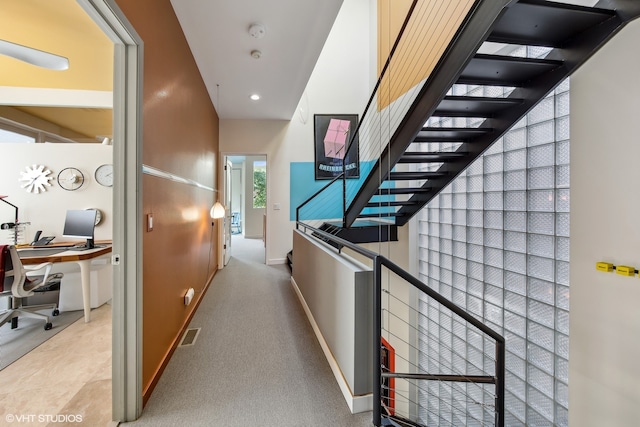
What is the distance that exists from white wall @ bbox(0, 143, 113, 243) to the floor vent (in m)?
2.00

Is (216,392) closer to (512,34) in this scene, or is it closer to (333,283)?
(333,283)

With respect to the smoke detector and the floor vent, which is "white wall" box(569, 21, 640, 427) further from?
the floor vent

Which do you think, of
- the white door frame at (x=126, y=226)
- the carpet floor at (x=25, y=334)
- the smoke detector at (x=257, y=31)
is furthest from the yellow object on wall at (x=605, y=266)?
the carpet floor at (x=25, y=334)

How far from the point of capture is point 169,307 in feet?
7.42

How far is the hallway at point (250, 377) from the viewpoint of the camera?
65.1 inches

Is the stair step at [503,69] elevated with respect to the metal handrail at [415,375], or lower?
elevated

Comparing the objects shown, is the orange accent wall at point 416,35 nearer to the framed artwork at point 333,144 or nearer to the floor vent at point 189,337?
the framed artwork at point 333,144

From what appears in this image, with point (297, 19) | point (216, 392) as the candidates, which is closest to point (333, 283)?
point (216, 392)

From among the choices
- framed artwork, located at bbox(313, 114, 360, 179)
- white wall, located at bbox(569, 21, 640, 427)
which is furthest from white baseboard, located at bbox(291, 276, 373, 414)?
framed artwork, located at bbox(313, 114, 360, 179)

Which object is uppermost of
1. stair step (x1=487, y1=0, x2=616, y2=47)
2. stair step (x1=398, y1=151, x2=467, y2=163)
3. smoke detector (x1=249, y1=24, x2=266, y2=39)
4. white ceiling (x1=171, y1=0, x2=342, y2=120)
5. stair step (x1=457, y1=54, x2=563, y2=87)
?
white ceiling (x1=171, y1=0, x2=342, y2=120)

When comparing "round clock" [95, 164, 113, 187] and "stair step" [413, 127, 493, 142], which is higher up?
"stair step" [413, 127, 493, 142]

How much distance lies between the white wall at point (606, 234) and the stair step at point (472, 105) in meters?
0.41

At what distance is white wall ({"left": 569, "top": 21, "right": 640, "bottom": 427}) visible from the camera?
1.52m

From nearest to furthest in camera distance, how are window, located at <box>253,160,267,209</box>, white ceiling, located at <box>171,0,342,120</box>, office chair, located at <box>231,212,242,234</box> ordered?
1. white ceiling, located at <box>171,0,342,120</box>
2. window, located at <box>253,160,267,209</box>
3. office chair, located at <box>231,212,242,234</box>
